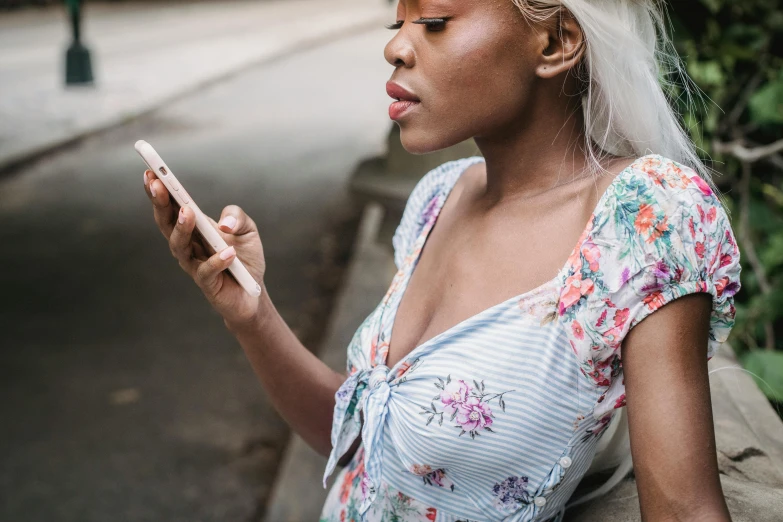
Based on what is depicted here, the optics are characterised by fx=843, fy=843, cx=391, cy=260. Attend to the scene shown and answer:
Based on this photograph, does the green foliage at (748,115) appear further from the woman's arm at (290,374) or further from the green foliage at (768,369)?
the woman's arm at (290,374)

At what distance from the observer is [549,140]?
4.59ft

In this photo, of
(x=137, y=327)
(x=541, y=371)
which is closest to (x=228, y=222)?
(x=541, y=371)

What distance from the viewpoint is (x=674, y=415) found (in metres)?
1.08

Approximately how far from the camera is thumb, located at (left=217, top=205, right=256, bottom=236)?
4.94 feet

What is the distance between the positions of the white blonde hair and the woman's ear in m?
0.01

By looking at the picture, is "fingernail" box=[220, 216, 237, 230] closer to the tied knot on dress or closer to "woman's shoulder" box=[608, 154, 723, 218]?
the tied knot on dress

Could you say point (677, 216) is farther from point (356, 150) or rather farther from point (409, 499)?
point (356, 150)

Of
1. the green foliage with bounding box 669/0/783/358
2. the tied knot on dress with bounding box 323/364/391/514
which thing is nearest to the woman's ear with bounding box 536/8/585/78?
the tied knot on dress with bounding box 323/364/391/514

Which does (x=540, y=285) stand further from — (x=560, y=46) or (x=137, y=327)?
(x=137, y=327)

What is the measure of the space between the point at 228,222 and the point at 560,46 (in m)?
0.64

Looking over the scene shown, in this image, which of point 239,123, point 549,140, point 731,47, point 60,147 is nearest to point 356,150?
point 239,123

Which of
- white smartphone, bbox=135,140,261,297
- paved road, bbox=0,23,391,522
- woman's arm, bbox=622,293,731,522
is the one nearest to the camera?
woman's arm, bbox=622,293,731,522

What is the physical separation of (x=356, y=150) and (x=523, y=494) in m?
7.82

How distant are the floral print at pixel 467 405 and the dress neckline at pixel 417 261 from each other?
85 millimetres
